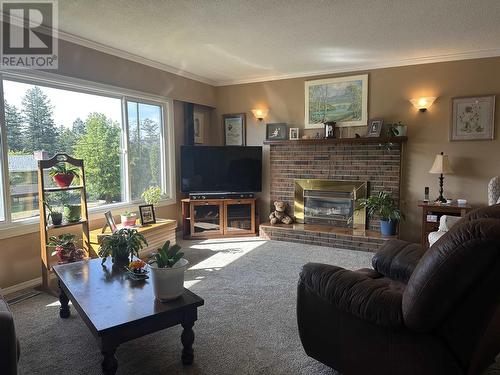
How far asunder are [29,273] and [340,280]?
10.2ft

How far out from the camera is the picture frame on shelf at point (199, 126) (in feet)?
18.5

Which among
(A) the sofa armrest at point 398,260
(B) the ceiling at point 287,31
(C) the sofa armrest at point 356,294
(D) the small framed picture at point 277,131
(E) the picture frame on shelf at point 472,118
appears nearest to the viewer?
(C) the sofa armrest at point 356,294

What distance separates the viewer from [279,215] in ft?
17.4

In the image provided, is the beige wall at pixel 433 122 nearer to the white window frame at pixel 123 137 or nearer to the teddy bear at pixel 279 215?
the teddy bear at pixel 279 215

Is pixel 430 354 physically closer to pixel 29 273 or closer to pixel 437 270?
pixel 437 270

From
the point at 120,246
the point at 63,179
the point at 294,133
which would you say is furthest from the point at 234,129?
the point at 120,246

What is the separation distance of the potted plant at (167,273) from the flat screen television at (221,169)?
3221 millimetres

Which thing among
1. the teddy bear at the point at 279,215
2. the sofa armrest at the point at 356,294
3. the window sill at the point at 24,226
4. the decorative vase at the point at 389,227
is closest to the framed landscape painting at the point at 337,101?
the teddy bear at the point at 279,215

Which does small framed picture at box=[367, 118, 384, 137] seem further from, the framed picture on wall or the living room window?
the living room window

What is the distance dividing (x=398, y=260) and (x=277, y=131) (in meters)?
3.49

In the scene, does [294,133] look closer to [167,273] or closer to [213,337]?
[213,337]

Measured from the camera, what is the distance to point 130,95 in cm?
441

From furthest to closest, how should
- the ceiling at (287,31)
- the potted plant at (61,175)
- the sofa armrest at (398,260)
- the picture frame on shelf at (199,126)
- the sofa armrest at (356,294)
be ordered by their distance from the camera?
the picture frame on shelf at (199,126)
the potted plant at (61,175)
the ceiling at (287,31)
the sofa armrest at (398,260)
the sofa armrest at (356,294)

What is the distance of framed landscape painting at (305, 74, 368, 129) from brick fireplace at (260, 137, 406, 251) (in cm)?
38
